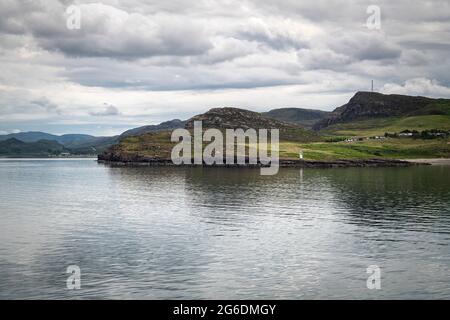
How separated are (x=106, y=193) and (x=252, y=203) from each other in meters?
47.9

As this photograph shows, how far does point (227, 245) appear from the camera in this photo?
71938 millimetres

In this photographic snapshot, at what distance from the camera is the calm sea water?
52656mm

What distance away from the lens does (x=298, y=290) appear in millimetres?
51625

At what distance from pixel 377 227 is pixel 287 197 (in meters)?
44.9

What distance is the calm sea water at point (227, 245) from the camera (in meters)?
52.7

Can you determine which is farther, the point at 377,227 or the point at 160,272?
the point at 377,227
